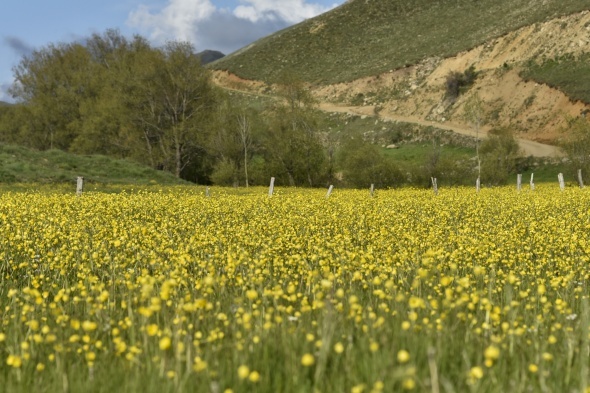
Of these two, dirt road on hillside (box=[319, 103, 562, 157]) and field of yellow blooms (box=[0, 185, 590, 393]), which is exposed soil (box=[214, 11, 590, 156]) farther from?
field of yellow blooms (box=[0, 185, 590, 393])

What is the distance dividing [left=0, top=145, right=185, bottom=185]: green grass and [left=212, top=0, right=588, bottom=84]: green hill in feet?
191

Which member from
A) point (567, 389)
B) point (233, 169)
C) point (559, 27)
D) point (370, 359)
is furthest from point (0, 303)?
point (559, 27)

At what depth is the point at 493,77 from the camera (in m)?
67.4

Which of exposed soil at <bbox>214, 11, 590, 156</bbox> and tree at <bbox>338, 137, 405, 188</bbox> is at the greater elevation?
exposed soil at <bbox>214, 11, 590, 156</bbox>

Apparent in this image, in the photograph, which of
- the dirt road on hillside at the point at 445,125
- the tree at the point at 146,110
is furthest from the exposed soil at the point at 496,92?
the tree at the point at 146,110

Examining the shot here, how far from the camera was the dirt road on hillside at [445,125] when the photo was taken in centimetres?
5078

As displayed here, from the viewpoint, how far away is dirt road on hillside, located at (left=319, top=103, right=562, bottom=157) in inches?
1999

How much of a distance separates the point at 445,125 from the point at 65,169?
48.1 meters

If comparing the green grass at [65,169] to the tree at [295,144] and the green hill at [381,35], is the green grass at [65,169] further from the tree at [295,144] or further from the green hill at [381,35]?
the green hill at [381,35]

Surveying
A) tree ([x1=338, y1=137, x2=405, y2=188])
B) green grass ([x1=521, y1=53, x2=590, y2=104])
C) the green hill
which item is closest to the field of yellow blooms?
tree ([x1=338, y1=137, x2=405, y2=188])

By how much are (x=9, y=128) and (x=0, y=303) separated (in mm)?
67079

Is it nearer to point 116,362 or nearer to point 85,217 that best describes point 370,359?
point 116,362

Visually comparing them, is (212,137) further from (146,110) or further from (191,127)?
(146,110)

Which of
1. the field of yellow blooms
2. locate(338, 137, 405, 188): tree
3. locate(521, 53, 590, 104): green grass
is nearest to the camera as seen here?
the field of yellow blooms
